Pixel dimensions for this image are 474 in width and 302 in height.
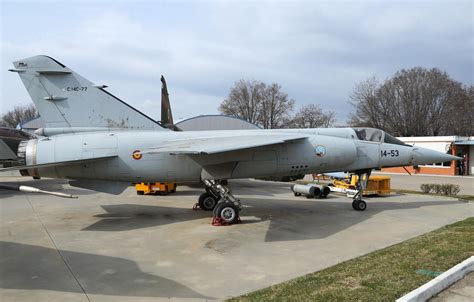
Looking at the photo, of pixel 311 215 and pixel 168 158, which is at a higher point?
pixel 168 158

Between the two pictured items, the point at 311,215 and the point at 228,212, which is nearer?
the point at 228,212

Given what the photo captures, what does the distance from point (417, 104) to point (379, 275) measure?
55.6 metres

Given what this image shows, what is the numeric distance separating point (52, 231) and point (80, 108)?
11.6ft

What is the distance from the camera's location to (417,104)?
54062 millimetres

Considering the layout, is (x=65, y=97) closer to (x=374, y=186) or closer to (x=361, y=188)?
(x=361, y=188)

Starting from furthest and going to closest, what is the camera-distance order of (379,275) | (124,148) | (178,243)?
(124,148)
(178,243)
(379,275)

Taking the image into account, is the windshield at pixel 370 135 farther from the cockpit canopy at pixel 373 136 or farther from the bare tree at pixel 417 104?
the bare tree at pixel 417 104

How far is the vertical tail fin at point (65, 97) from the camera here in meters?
A: 10.2

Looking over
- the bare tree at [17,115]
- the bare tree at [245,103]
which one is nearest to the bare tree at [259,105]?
the bare tree at [245,103]

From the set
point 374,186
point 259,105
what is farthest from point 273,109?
point 374,186

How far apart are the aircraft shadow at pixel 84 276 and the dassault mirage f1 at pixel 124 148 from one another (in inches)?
123

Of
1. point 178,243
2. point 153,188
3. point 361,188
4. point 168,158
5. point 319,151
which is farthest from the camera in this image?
point 153,188

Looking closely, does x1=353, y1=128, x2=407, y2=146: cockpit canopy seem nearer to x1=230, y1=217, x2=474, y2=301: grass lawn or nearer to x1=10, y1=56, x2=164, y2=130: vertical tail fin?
x1=230, y1=217, x2=474, y2=301: grass lawn

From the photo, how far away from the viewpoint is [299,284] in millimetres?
5180
